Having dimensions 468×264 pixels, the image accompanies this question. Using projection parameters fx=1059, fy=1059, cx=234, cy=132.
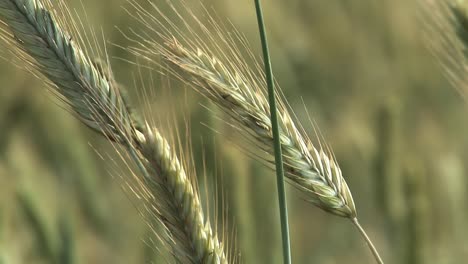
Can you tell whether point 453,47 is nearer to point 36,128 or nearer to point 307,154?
point 307,154

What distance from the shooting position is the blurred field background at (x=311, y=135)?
1512mm

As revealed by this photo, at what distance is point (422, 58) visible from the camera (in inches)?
99.7

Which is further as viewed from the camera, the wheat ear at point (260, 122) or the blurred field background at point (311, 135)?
the blurred field background at point (311, 135)

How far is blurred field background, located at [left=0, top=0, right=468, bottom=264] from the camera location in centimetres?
151

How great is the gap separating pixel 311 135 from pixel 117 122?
1.42 meters

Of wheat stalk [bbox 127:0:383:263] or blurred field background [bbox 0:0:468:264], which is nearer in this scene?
wheat stalk [bbox 127:0:383:263]

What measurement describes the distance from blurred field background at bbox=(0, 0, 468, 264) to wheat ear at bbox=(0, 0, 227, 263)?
79 millimetres

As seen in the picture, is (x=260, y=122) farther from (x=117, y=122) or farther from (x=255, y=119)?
(x=117, y=122)

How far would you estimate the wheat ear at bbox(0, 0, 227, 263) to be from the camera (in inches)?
34.1

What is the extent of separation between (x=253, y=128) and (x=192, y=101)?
103 centimetres

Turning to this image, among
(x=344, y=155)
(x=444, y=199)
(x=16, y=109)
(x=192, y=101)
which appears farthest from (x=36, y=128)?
→ (x=444, y=199)

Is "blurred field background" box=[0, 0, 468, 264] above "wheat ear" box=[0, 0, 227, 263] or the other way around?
the other way around

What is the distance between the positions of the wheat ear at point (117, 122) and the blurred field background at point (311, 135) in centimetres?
8

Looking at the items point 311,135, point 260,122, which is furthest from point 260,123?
point 311,135
